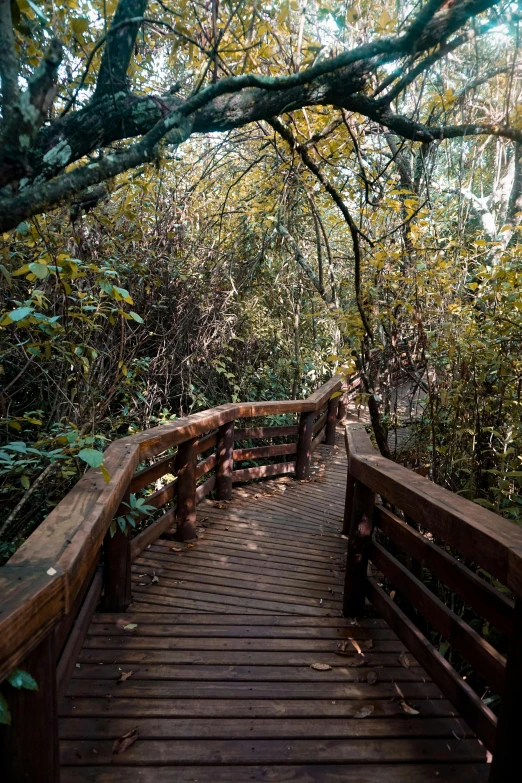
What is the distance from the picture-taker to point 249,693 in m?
2.01

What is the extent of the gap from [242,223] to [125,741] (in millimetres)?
5745

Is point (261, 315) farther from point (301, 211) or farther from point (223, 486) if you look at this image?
point (223, 486)

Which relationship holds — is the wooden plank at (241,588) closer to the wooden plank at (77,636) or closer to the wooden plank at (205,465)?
the wooden plank at (77,636)

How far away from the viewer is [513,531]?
57.3 inches

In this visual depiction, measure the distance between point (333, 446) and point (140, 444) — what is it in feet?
18.0

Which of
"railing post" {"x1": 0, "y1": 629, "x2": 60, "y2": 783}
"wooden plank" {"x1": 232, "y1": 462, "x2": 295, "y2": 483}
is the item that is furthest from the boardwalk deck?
"wooden plank" {"x1": 232, "y1": 462, "x2": 295, "y2": 483}

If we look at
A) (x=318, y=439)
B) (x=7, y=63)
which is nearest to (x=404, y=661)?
(x=7, y=63)

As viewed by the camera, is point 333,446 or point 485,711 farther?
point 333,446

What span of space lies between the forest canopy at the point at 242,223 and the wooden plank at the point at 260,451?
119cm

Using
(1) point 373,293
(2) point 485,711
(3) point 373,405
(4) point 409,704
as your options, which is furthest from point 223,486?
(2) point 485,711

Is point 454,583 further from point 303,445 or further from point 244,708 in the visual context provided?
point 303,445

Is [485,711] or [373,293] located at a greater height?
[373,293]

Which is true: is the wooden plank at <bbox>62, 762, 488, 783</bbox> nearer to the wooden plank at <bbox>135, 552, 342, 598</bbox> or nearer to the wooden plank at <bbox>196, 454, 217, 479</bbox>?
the wooden plank at <bbox>135, 552, 342, 598</bbox>

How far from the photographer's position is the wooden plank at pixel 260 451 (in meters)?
5.07
